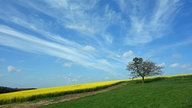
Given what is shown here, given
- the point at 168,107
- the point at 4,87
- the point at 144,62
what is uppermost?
the point at 144,62

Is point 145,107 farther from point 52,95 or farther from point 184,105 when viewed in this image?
point 52,95

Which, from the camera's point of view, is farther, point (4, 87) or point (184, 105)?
point (4, 87)

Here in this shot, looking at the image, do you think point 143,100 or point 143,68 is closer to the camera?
point 143,100

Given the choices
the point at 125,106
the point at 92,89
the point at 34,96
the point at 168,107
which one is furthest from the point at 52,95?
the point at 168,107

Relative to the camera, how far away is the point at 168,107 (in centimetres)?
1667

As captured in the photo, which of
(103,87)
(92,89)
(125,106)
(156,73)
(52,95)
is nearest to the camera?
(125,106)

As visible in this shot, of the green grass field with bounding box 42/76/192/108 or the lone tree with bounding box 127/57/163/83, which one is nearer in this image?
the green grass field with bounding box 42/76/192/108

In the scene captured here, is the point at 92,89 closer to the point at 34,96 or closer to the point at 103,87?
the point at 103,87

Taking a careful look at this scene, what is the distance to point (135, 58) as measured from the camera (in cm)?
6906

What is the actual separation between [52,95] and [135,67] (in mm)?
32896

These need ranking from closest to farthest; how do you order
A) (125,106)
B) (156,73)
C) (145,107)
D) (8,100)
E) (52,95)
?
(145,107), (125,106), (8,100), (52,95), (156,73)

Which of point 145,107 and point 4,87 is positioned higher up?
point 4,87

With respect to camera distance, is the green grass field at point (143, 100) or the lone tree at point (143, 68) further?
the lone tree at point (143, 68)

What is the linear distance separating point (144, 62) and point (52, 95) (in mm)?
35166
